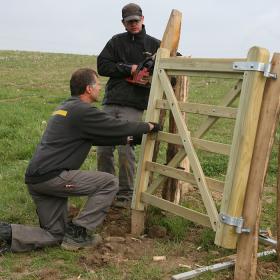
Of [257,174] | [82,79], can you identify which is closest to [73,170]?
[82,79]

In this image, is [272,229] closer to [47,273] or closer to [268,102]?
[268,102]

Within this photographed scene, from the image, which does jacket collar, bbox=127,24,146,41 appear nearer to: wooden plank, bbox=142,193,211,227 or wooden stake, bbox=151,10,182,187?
wooden stake, bbox=151,10,182,187

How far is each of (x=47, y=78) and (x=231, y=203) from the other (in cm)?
2236

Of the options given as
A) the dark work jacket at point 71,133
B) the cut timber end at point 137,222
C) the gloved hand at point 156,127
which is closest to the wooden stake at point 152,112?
the cut timber end at point 137,222

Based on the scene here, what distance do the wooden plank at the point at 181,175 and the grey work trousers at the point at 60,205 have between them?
0.49m

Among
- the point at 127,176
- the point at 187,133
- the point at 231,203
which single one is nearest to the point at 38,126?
the point at 127,176

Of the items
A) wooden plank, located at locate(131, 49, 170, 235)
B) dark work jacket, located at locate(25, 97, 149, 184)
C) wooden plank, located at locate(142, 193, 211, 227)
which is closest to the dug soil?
wooden plank, located at locate(131, 49, 170, 235)

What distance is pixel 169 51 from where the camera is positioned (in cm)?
572

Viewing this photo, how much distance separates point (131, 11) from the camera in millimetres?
6414

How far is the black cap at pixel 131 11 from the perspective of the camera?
21.0ft

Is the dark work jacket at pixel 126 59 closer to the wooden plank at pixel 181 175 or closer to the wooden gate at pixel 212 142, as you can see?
the wooden gate at pixel 212 142

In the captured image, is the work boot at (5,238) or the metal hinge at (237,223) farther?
the work boot at (5,238)

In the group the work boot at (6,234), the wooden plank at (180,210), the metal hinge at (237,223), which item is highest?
the metal hinge at (237,223)

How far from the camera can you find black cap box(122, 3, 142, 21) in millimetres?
6402
